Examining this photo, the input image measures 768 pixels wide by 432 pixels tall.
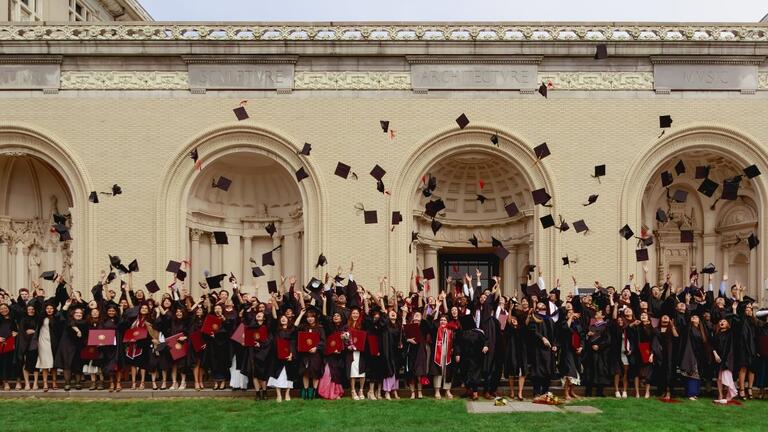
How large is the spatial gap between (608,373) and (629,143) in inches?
294

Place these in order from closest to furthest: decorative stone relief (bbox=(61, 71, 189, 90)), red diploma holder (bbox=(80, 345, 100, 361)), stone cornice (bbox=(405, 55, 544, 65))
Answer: red diploma holder (bbox=(80, 345, 100, 361)) → stone cornice (bbox=(405, 55, 544, 65)) → decorative stone relief (bbox=(61, 71, 189, 90))

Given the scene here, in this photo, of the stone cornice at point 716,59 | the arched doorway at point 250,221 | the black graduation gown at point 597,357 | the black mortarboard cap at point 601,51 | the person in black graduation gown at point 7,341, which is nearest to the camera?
the black graduation gown at point 597,357

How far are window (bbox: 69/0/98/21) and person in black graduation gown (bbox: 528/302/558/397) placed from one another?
61.4ft

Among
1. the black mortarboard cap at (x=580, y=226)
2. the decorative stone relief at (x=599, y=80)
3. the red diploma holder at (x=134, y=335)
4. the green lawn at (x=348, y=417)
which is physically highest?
the decorative stone relief at (x=599, y=80)

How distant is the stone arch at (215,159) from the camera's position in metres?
18.2

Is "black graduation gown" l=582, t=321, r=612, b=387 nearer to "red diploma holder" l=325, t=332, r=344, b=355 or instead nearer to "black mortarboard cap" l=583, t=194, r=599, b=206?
"red diploma holder" l=325, t=332, r=344, b=355

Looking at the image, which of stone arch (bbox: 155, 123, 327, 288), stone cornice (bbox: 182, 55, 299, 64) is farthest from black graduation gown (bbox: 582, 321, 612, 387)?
stone cornice (bbox: 182, 55, 299, 64)

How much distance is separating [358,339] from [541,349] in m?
2.75

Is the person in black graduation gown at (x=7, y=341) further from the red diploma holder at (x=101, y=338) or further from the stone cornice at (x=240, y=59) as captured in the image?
the stone cornice at (x=240, y=59)

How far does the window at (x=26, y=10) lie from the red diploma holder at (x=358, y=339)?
15074 mm

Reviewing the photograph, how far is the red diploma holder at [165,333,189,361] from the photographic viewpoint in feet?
41.0

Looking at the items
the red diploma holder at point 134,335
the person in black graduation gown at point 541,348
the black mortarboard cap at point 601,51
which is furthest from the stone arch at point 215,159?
the person in black graduation gown at point 541,348

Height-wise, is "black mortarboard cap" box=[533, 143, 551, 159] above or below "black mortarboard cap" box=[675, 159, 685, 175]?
above

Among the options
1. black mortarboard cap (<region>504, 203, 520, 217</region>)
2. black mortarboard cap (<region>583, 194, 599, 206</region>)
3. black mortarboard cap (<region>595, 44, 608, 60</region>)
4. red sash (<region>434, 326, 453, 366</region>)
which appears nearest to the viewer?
red sash (<region>434, 326, 453, 366</region>)
